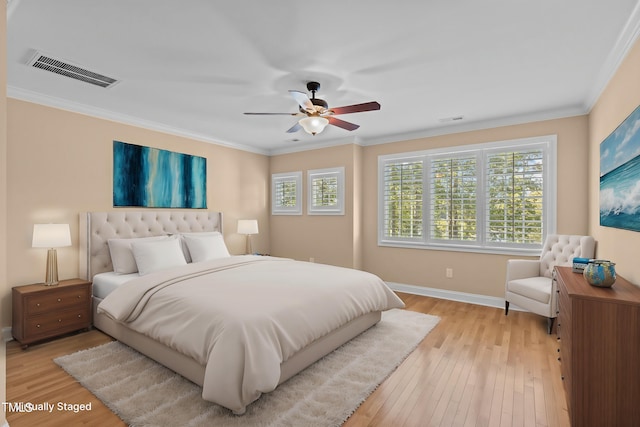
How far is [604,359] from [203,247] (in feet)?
13.7

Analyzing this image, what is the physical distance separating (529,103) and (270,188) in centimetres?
446

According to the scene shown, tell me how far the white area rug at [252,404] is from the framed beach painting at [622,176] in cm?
200

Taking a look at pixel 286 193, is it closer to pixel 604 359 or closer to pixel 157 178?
pixel 157 178

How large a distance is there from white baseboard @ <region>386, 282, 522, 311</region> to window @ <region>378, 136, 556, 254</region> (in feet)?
2.19

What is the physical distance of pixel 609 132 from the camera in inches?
112

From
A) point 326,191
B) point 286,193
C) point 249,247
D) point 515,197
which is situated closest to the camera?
point 515,197

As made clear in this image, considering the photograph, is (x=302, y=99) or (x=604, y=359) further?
(x=302, y=99)

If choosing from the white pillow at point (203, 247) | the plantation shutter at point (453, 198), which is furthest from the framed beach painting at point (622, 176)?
the white pillow at point (203, 247)

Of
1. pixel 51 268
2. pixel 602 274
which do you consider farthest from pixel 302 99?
pixel 51 268

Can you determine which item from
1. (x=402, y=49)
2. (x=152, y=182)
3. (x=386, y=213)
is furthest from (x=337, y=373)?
(x=152, y=182)

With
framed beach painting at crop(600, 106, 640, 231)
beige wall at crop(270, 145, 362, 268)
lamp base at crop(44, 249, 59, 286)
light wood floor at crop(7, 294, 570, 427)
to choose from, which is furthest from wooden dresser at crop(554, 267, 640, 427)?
lamp base at crop(44, 249, 59, 286)

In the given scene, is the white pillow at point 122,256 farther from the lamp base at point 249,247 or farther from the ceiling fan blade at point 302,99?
the ceiling fan blade at point 302,99

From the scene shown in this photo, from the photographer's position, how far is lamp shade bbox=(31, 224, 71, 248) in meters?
3.14

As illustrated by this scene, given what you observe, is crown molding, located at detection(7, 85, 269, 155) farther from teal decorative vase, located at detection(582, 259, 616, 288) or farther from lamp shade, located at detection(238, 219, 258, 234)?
teal decorative vase, located at detection(582, 259, 616, 288)
